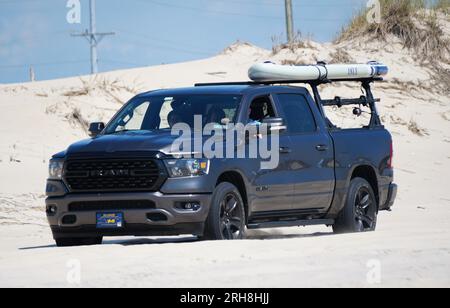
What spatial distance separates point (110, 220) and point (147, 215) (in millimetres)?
405

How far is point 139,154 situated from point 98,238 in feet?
4.74

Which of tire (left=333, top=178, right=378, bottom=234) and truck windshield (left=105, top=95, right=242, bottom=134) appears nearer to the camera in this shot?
truck windshield (left=105, top=95, right=242, bottom=134)

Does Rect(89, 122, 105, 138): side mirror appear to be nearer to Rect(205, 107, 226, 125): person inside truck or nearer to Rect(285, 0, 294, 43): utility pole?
Rect(205, 107, 226, 125): person inside truck

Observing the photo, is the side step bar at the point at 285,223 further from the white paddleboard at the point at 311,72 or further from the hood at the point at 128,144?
the white paddleboard at the point at 311,72

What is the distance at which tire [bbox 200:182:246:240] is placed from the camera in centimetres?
1270

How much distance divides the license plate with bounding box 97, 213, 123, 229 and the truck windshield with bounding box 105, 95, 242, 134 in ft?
4.61

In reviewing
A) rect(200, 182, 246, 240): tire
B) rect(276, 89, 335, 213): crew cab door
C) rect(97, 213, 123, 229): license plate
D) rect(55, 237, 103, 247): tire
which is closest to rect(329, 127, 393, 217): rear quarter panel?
rect(276, 89, 335, 213): crew cab door

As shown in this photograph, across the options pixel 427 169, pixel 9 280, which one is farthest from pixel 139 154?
pixel 427 169

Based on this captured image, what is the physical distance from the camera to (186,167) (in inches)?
496

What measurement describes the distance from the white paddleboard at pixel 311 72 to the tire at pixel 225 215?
2219mm

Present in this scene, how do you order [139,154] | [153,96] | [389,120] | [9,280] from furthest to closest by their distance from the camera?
[389,120] → [153,96] → [139,154] → [9,280]

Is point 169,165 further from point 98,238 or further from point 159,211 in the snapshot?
point 98,238

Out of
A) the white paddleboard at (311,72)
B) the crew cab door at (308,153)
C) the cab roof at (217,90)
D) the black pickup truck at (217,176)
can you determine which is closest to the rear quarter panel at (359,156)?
the black pickup truck at (217,176)
